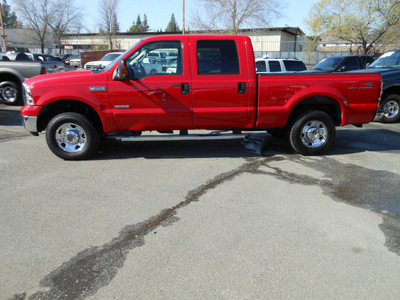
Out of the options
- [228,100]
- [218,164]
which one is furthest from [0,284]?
[228,100]

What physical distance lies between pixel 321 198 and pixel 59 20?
44966mm

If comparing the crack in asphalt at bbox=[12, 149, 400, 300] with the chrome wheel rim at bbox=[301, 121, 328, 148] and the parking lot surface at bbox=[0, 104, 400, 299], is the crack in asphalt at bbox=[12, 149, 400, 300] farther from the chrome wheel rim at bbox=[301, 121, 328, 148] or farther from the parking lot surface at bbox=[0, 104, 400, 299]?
the chrome wheel rim at bbox=[301, 121, 328, 148]

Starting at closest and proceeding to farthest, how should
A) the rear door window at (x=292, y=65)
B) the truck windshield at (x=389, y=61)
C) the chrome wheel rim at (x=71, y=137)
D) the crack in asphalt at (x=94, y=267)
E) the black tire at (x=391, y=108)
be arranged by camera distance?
the crack in asphalt at (x=94, y=267)
the chrome wheel rim at (x=71, y=137)
the black tire at (x=391, y=108)
the truck windshield at (x=389, y=61)
the rear door window at (x=292, y=65)

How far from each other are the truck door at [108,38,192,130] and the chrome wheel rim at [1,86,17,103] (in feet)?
25.0

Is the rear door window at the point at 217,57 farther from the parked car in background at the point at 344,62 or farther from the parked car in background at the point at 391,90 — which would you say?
the parked car in background at the point at 344,62

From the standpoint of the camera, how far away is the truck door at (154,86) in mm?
4961

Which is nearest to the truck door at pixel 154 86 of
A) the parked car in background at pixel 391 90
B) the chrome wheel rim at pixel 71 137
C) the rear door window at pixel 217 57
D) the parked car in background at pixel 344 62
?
the rear door window at pixel 217 57

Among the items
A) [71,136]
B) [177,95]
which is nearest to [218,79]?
[177,95]

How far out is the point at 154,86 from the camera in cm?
496

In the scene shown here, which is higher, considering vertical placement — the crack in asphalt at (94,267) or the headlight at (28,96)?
the headlight at (28,96)

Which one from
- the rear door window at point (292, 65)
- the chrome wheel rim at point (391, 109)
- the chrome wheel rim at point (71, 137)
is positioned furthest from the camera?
the rear door window at point (292, 65)

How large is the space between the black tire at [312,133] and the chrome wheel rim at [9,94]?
31.4ft

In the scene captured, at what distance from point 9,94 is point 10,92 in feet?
0.26

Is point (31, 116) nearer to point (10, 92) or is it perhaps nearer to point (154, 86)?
point (154, 86)
